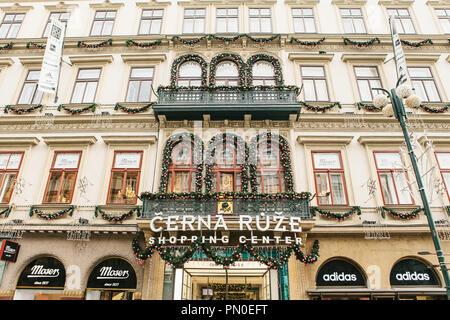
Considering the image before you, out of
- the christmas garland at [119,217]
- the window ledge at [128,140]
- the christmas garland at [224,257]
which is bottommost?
the christmas garland at [224,257]

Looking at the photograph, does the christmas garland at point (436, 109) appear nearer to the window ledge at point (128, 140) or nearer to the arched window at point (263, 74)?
the arched window at point (263, 74)

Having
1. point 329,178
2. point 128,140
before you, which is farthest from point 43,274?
point 329,178

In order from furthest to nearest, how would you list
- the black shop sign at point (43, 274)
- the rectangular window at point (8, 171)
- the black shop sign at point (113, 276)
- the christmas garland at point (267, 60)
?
the christmas garland at point (267, 60)
the rectangular window at point (8, 171)
the black shop sign at point (43, 274)
the black shop sign at point (113, 276)

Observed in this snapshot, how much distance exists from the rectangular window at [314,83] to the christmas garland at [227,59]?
324cm

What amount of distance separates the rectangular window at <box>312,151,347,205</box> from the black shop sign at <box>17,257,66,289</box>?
11316 mm

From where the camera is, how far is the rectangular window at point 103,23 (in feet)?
55.6

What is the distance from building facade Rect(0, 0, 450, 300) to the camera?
440 inches

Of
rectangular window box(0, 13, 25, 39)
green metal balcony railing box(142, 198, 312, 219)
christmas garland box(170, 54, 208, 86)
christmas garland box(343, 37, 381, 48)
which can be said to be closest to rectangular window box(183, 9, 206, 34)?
christmas garland box(170, 54, 208, 86)

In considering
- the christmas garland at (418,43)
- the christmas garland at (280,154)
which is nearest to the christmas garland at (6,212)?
the christmas garland at (280,154)

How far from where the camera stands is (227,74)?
606 inches

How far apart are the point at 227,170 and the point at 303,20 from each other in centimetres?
1081

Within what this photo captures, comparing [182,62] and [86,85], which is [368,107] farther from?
[86,85]

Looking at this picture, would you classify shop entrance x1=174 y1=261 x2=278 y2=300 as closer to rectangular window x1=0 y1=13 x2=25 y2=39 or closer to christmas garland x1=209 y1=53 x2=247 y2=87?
christmas garland x1=209 y1=53 x2=247 y2=87

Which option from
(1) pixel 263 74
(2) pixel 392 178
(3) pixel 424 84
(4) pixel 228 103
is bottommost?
(2) pixel 392 178
